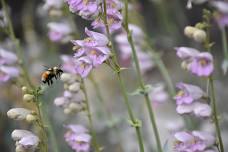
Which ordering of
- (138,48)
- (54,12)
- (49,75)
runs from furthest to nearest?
(138,48) → (54,12) → (49,75)

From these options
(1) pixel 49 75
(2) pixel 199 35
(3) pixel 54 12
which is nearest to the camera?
(2) pixel 199 35

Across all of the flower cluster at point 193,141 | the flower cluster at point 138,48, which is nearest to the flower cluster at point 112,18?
the flower cluster at point 193,141

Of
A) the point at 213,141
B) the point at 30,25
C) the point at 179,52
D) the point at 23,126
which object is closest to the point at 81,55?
the point at 179,52

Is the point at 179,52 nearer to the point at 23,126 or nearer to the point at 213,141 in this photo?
the point at 213,141

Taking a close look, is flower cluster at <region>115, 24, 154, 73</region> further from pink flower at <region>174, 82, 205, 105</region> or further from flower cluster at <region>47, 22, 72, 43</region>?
pink flower at <region>174, 82, 205, 105</region>

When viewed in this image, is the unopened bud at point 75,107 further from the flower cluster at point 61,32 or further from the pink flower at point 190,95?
the flower cluster at point 61,32

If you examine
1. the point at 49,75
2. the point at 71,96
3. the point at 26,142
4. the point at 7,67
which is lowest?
the point at 26,142

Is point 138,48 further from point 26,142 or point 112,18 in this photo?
point 26,142

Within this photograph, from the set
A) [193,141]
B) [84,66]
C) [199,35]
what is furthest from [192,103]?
[84,66]
